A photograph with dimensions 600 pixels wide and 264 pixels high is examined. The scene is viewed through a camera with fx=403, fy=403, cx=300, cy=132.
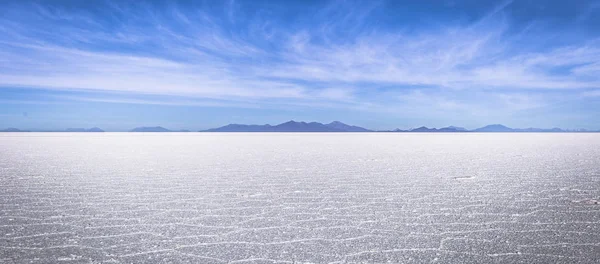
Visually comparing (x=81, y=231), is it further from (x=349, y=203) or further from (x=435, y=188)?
(x=435, y=188)

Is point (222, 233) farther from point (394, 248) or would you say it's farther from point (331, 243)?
point (394, 248)

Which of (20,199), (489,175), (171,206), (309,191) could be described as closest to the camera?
(171,206)

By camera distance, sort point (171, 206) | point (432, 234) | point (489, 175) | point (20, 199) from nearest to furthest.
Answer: point (432, 234) < point (171, 206) < point (20, 199) < point (489, 175)

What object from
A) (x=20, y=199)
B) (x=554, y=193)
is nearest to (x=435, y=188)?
(x=554, y=193)

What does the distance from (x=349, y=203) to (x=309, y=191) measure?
1.08m

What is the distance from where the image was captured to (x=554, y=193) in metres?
5.78

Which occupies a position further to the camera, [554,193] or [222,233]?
[554,193]

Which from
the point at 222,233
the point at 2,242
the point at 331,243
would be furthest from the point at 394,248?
the point at 2,242

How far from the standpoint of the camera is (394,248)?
128 inches

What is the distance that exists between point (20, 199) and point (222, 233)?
3468 millimetres

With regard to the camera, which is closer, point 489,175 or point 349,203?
point 349,203

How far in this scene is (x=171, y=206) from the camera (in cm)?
504

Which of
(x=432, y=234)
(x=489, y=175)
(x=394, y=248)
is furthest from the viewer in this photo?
(x=489, y=175)

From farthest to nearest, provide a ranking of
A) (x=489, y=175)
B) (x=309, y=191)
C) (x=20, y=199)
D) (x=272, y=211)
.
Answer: (x=489, y=175), (x=309, y=191), (x=20, y=199), (x=272, y=211)
